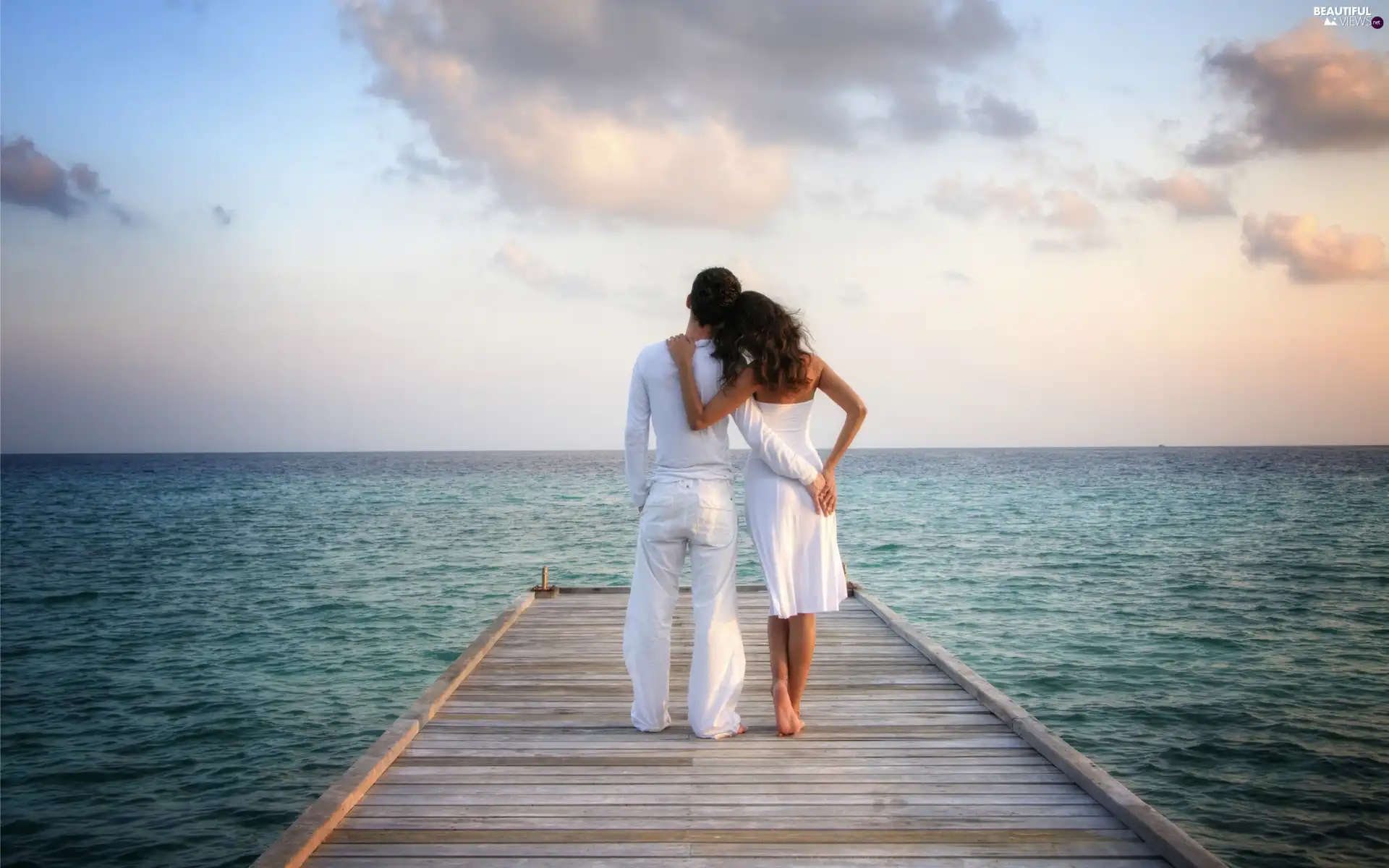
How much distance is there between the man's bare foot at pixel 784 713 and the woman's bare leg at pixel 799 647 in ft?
0.13

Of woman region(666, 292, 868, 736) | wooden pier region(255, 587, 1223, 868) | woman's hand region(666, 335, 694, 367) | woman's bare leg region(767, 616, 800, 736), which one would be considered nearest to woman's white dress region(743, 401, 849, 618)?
woman region(666, 292, 868, 736)

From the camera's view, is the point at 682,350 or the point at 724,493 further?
the point at 724,493

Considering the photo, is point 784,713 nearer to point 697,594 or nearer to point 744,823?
point 697,594

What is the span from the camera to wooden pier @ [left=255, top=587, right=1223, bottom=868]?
319cm

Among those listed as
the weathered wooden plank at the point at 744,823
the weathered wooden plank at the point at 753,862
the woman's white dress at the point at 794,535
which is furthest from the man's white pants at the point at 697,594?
the weathered wooden plank at the point at 753,862

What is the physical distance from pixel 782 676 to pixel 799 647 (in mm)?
174

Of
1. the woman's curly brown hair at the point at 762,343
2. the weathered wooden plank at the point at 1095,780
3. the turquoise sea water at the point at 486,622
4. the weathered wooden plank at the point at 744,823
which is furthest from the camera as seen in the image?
the turquoise sea water at the point at 486,622

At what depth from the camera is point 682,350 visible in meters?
4.26

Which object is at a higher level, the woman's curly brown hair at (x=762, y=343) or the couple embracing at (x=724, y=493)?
the woman's curly brown hair at (x=762, y=343)

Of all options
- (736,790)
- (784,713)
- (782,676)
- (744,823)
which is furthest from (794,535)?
(744,823)

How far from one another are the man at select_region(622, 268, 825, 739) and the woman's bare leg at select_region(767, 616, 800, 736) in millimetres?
175

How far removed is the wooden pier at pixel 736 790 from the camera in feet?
10.5

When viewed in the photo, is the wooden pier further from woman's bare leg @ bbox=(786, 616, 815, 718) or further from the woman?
the woman

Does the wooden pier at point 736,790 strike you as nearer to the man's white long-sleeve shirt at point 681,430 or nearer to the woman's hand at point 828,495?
the woman's hand at point 828,495
